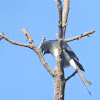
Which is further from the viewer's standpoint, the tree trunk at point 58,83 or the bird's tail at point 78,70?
the bird's tail at point 78,70

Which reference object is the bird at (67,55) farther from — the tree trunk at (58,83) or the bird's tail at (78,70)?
the tree trunk at (58,83)

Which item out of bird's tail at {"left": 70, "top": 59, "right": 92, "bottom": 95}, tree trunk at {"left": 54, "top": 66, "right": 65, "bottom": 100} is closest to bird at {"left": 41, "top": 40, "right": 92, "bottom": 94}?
bird's tail at {"left": 70, "top": 59, "right": 92, "bottom": 95}

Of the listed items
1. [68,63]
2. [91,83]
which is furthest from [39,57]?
[68,63]

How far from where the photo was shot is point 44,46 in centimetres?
743

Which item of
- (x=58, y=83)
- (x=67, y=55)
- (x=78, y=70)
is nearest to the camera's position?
(x=58, y=83)

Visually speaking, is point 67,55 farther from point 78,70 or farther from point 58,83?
point 58,83

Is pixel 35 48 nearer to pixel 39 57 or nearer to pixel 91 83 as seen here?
pixel 39 57

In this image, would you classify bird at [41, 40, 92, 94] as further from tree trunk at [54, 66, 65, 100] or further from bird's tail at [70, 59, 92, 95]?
tree trunk at [54, 66, 65, 100]

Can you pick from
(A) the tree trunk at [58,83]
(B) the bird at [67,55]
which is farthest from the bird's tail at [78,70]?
(A) the tree trunk at [58,83]

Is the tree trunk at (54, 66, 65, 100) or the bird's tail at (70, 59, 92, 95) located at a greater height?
the bird's tail at (70, 59, 92, 95)

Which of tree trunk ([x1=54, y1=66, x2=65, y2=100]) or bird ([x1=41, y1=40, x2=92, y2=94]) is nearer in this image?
tree trunk ([x1=54, y1=66, x2=65, y2=100])

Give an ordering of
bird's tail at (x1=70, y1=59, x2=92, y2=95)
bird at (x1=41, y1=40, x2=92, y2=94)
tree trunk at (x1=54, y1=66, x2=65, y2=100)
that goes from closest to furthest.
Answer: tree trunk at (x1=54, y1=66, x2=65, y2=100)
bird's tail at (x1=70, y1=59, x2=92, y2=95)
bird at (x1=41, y1=40, x2=92, y2=94)

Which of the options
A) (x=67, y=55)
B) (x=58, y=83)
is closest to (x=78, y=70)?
(x=67, y=55)

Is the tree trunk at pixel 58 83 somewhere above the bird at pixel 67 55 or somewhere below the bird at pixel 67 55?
below
